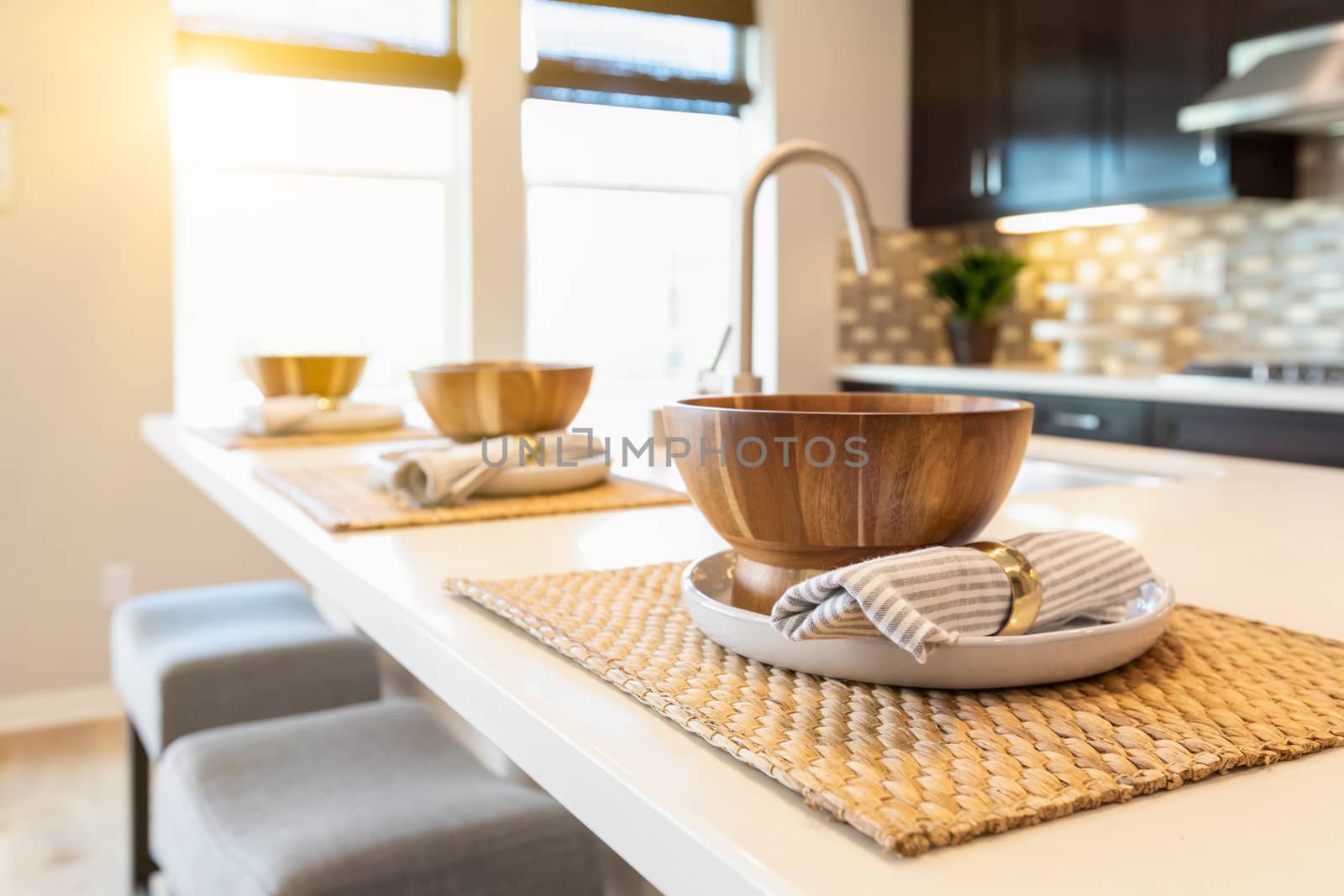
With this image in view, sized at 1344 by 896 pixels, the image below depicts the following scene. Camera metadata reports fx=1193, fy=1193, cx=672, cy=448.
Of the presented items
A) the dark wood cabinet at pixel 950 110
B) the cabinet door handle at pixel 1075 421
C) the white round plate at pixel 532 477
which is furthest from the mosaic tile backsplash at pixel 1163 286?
the white round plate at pixel 532 477

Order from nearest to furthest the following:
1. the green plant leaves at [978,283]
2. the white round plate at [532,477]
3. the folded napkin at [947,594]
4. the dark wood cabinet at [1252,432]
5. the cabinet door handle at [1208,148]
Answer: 1. the folded napkin at [947,594]
2. the white round plate at [532,477]
3. the dark wood cabinet at [1252,432]
4. the cabinet door handle at [1208,148]
5. the green plant leaves at [978,283]

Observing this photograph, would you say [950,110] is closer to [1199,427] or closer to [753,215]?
[1199,427]

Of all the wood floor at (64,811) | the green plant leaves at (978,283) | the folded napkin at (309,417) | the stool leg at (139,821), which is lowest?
the wood floor at (64,811)

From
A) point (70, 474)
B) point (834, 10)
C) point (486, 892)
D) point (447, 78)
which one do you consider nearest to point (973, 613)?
point (486, 892)

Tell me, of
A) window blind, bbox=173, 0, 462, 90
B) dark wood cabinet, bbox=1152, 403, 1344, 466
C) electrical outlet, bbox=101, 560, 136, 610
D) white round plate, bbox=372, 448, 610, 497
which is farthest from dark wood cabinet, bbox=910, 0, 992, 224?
white round plate, bbox=372, 448, 610, 497

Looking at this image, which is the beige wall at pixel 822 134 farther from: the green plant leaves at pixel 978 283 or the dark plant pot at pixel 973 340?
the dark plant pot at pixel 973 340

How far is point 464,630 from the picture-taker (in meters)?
0.68

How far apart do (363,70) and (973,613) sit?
3661 mm

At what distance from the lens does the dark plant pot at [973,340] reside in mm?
4480

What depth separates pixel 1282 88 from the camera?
10.0ft

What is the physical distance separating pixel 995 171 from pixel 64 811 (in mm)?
3428

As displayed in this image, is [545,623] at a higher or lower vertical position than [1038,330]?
lower

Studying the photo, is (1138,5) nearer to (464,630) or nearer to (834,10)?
(834,10)

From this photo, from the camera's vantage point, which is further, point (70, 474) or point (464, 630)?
point (70, 474)
